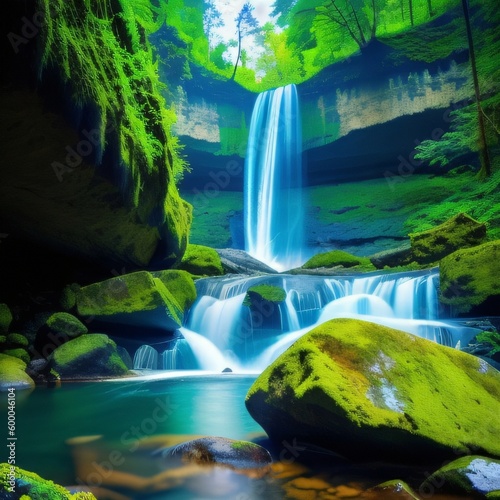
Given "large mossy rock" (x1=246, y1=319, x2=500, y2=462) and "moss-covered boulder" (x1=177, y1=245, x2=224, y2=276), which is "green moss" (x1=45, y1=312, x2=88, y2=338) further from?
"moss-covered boulder" (x1=177, y1=245, x2=224, y2=276)

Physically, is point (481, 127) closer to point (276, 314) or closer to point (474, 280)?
point (474, 280)

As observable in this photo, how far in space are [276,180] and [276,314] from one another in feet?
48.0

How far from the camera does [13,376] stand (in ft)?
22.3

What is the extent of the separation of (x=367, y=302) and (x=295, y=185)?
48.6ft

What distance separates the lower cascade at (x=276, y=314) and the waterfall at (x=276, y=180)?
451 inches

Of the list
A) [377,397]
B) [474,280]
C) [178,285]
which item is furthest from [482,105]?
[377,397]

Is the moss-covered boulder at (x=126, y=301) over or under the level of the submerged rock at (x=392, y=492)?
over

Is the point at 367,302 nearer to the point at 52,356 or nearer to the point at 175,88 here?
the point at 52,356

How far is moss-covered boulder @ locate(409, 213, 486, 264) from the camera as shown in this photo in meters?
12.4

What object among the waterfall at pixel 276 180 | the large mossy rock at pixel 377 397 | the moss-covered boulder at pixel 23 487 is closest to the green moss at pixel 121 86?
the large mossy rock at pixel 377 397

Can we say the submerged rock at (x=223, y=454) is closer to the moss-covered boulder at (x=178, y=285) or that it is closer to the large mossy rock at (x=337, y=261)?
the moss-covered boulder at (x=178, y=285)

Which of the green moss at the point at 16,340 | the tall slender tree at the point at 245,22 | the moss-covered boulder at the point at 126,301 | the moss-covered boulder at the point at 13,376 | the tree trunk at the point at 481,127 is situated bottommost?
the moss-covered boulder at the point at 13,376

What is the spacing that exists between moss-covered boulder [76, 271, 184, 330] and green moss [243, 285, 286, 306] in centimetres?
294

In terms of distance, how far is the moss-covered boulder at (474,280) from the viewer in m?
8.23
